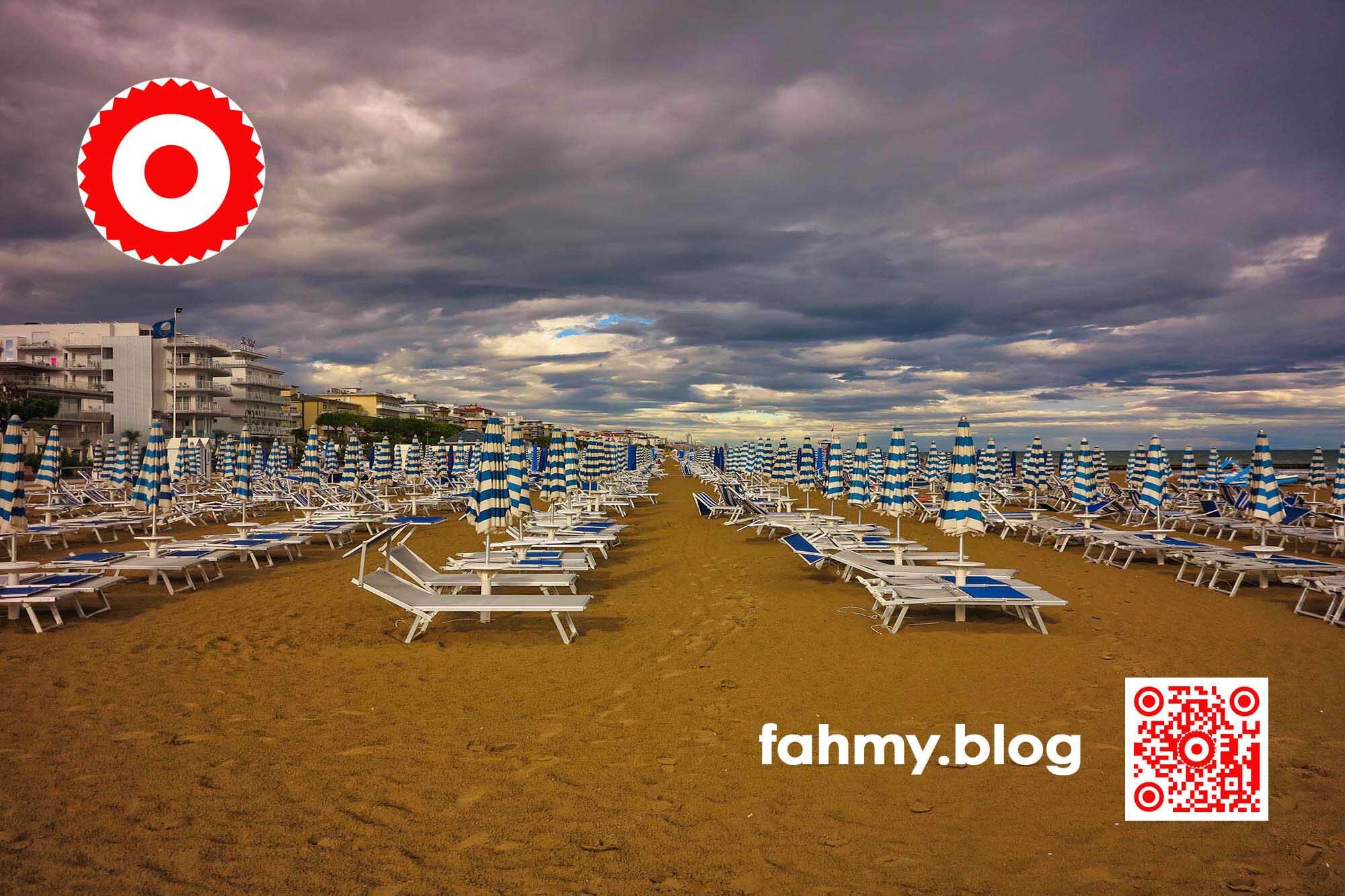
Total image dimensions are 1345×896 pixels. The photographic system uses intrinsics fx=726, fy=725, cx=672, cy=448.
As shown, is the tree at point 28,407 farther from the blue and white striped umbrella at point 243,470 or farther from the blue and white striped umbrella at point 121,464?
the blue and white striped umbrella at point 243,470

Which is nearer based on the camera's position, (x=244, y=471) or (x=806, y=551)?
(x=806, y=551)

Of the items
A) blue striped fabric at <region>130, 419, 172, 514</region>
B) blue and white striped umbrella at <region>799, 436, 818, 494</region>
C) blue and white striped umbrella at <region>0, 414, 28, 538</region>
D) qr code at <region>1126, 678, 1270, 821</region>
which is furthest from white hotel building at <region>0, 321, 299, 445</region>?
qr code at <region>1126, 678, 1270, 821</region>

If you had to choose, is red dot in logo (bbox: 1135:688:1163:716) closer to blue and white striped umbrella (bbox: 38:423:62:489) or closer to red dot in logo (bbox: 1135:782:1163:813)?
red dot in logo (bbox: 1135:782:1163:813)

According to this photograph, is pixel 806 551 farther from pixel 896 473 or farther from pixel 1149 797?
pixel 1149 797

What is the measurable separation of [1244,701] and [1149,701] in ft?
2.83

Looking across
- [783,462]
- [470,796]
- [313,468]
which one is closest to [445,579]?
[470,796]

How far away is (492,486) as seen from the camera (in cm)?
795

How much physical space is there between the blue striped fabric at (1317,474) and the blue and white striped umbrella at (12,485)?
2051 cm

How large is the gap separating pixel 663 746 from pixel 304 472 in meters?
21.7

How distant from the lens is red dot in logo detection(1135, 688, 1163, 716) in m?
4.80

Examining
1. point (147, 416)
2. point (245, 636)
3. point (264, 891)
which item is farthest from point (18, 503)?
point (147, 416)

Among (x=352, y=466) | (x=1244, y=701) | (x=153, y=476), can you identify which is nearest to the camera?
(x=1244, y=701)

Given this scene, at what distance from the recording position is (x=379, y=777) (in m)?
3.94

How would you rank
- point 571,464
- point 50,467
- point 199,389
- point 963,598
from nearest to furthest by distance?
point 963,598, point 50,467, point 571,464, point 199,389
